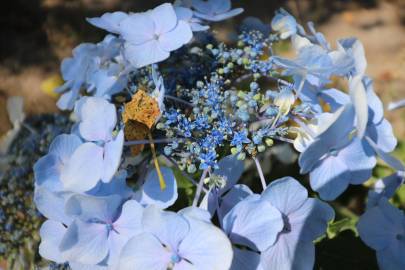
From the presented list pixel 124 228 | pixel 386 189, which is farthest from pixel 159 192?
pixel 386 189

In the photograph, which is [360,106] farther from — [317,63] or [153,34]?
[153,34]

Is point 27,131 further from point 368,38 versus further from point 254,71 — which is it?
point 368,38

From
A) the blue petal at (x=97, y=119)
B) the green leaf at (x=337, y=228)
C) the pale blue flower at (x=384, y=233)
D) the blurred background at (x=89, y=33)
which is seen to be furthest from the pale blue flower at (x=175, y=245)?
the blurred background at (x=89, y=33)

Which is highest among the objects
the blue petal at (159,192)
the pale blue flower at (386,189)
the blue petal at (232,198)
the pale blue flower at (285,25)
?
the pale blue flower at (285,25)

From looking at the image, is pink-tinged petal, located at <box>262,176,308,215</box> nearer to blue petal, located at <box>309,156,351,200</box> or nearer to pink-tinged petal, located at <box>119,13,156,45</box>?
blue petal, located at <box>309,156,351,200</box>

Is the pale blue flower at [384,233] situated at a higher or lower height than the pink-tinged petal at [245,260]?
lower

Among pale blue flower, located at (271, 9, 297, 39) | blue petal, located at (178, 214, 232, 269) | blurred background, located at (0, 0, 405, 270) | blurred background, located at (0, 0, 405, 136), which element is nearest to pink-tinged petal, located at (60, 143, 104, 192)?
blue petal, located at (178, 214, 232, 269)

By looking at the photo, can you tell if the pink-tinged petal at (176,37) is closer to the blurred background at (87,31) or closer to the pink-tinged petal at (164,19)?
the pink-tinged petal at (164,19)
